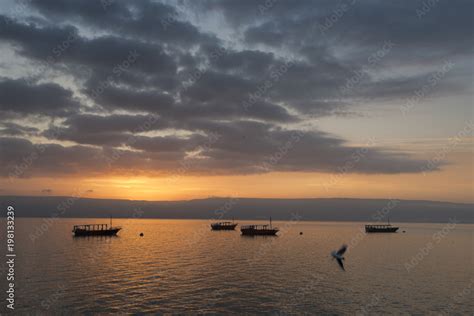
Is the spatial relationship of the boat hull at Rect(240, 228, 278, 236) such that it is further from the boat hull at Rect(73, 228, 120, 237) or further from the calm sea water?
the calm sea water

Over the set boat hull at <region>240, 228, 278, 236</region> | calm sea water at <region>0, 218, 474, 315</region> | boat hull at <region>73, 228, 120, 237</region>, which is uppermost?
calm sea water at <region>0, 218, 474, 315</region>

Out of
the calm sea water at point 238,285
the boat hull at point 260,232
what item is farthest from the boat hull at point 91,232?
the calm sea water at point 238,285

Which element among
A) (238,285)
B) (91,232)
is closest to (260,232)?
(91,232)

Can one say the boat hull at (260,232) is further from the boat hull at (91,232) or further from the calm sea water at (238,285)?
the calm sea water at (238,285)

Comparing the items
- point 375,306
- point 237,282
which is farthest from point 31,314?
point 375,306

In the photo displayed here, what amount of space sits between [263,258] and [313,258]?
35.1 ft

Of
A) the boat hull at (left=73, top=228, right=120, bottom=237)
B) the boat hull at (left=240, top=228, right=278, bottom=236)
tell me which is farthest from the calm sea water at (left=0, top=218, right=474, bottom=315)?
the boat hull at (left=240, top=228, right=278, bottom=236)

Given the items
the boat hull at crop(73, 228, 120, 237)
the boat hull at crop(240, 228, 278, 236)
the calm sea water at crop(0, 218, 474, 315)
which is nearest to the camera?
the calm sea water at crop(0, 218, 474, 315)

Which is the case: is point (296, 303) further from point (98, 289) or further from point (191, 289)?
point (98, 289)

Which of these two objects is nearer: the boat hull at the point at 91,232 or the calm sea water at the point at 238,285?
the calm sea water at the point at 238,285

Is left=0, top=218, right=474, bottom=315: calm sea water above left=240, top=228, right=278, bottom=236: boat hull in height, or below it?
above

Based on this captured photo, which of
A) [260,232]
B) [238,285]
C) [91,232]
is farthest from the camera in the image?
[260,232]

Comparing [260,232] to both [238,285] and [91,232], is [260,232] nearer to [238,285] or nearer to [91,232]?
[91,232]

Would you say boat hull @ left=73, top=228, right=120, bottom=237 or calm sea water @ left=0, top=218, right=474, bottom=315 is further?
boat hull @ left=73, top=228, right=120, bottom=237
